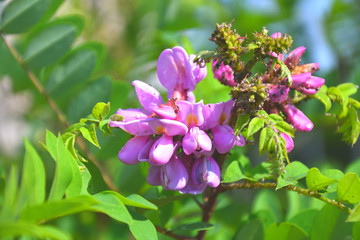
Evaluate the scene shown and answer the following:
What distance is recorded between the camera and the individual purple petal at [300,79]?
0.81 meters

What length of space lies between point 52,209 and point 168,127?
0.81 feet

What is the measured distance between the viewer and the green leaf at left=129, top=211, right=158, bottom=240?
71 centimetres

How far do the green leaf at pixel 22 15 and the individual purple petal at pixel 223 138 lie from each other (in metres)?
0.63

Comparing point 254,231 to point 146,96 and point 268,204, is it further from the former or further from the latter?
point 146,96

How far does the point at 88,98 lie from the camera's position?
1187 mm

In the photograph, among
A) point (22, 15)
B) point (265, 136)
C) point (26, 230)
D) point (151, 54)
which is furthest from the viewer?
point (151, 54)

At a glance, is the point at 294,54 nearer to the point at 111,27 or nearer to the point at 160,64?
the point at 160,64

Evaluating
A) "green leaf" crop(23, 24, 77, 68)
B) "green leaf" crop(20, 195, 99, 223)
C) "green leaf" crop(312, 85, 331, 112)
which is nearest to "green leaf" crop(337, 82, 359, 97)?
"green leaf" crop(312, 85, 331, 112)

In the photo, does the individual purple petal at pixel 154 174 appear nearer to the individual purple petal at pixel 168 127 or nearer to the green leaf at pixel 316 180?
the individual purple petal at pixel 168 127

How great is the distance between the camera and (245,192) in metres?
2.96

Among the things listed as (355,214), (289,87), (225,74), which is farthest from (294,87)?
(355,214)

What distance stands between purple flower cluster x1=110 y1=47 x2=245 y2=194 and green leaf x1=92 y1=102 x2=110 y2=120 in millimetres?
28

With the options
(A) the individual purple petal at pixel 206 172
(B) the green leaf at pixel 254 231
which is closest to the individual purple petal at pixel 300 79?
(A) the individual purple petal at pixel 206 172

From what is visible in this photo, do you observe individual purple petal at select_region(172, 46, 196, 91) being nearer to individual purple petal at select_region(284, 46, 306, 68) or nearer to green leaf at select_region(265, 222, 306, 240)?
individual purple petal at select_region(284, 46, 306, 68)
